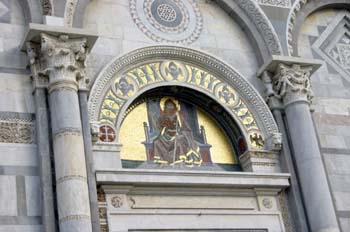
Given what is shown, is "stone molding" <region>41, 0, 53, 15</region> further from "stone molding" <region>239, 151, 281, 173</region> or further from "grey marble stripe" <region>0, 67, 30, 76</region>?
"stone molding" <region>239, 151, 281, 173</region>

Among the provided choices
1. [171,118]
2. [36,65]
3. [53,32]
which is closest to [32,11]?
[53,32]

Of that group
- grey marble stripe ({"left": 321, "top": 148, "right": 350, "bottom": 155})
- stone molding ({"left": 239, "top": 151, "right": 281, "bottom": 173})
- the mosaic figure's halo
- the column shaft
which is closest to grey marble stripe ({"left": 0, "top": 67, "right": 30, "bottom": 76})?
the mosaic figure's halo

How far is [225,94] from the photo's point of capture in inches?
417

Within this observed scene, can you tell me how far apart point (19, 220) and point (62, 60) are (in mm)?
2049

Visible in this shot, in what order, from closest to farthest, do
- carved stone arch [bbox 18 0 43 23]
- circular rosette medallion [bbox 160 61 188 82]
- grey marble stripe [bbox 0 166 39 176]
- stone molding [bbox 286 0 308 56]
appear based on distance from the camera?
grey marble stripe [bbox 0 166 39 176] < carved stone arch [bbox 18 0 43 23] < circular rosette medallion [bbox 160 61 188 82] < stone molding [bbox 286 0 308 56]

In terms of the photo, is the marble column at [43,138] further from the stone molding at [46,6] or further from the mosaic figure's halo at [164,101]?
the mosaic figure's halo at [164,101]

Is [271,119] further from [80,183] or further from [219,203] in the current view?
[80,183]

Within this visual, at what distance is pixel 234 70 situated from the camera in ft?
35.1

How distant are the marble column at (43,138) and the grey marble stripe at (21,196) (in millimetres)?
207

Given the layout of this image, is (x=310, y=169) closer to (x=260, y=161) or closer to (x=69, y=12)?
(x=260, y=161)

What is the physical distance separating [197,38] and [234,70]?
744mm

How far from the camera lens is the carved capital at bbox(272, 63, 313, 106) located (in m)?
10.6

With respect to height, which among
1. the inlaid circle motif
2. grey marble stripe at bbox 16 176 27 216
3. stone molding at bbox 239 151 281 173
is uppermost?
the inlaid circle motif

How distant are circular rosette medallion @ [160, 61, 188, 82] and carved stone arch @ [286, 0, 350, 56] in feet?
5.77
